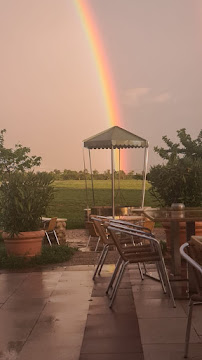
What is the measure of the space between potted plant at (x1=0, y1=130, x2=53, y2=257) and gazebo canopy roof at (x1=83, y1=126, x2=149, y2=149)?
266 centimetres

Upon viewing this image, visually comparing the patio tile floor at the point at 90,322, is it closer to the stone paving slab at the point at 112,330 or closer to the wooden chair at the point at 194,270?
the stone paving slab at the point at 112,330

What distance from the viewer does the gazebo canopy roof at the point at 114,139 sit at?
35.9ft

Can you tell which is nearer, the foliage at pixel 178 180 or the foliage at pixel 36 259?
the foliage at pixel 36 259

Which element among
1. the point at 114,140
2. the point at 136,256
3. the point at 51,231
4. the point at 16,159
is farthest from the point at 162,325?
the point at 16,159

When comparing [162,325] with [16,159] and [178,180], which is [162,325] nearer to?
[178,180]

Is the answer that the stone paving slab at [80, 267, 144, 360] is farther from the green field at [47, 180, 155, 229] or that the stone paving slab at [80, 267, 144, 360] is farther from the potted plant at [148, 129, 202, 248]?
the green field at [47, 180, 155, 229]

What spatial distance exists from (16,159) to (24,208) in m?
11.8

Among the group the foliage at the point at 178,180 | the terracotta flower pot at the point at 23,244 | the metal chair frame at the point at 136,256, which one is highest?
the foliage at the point at 178,180

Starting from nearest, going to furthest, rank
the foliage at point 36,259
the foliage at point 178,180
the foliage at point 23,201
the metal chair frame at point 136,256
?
the metal chair frame at point 136,256
the foliage at point 36,259
the foliage at point 23,201
the foliage at point 178,180

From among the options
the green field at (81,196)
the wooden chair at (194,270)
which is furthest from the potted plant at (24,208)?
the green field at (81,196)

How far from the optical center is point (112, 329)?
3.99 meters

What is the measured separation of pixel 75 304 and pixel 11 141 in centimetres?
1560

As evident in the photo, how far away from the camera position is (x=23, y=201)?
813 cm

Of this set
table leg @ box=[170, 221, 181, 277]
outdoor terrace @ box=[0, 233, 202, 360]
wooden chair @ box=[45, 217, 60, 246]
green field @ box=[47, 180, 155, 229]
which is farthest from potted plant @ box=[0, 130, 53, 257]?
green field @ box=[47, 180, 155, 229]
